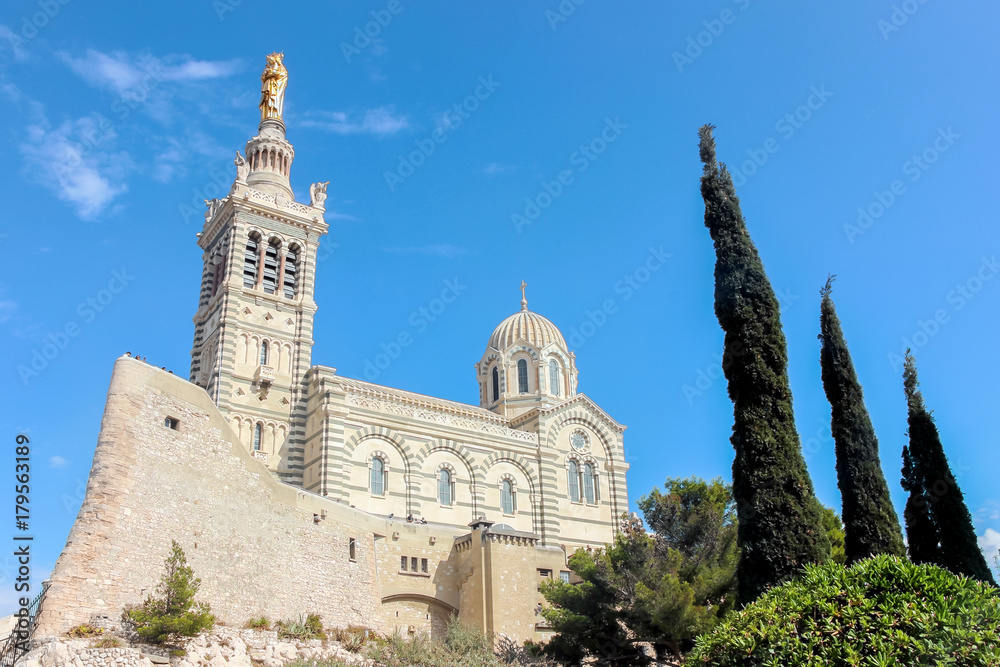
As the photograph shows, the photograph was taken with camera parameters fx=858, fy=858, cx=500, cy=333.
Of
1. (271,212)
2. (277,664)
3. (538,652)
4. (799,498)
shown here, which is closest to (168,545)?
(277,664)

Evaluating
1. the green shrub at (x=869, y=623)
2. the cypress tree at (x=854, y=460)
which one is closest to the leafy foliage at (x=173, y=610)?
the green shrub at (x=869, y=623)

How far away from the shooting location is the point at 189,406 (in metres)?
22.7

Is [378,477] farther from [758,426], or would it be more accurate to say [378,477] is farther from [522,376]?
[758,426]

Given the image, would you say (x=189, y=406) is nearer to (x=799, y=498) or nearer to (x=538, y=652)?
(x=538, y=652)

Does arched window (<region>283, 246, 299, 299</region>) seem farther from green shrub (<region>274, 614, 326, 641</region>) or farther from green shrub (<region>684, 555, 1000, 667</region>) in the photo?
green shrub (<region>684, 555, 1000, 667</region>)

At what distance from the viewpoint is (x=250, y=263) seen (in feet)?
130

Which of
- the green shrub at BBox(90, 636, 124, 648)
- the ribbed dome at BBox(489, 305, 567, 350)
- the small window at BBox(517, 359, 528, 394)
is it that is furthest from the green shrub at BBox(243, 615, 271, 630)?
the ribbed dome at BBox(489, 305, 567, 350)

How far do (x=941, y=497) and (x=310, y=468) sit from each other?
23245mm

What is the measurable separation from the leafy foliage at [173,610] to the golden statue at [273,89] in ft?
97.2

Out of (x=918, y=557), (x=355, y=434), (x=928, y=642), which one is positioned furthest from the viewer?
(x=355, y=434)

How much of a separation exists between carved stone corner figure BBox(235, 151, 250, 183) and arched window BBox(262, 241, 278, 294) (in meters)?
3.44

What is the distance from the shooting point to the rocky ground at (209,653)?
17188 mm

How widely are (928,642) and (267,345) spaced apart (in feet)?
105

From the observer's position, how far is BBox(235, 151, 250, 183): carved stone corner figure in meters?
40.8
